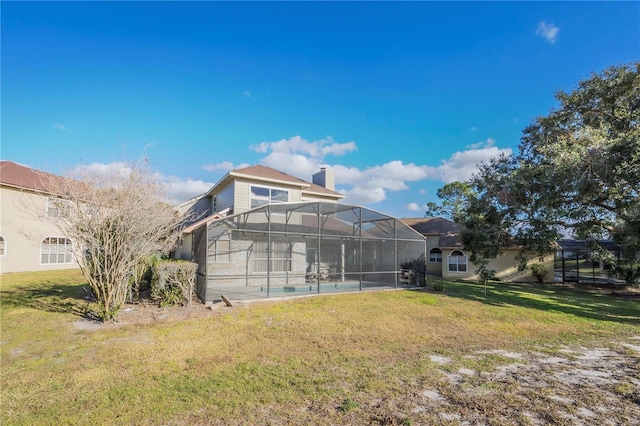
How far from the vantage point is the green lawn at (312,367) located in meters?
3.84

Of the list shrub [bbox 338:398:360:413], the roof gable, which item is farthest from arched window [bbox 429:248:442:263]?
shrub [bbox 338:398:360:413]

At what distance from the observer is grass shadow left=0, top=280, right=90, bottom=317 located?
958 centimetres

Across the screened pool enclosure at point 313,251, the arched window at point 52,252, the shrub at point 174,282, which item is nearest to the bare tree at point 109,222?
the shrub at point 174,282

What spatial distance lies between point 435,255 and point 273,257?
14.9m

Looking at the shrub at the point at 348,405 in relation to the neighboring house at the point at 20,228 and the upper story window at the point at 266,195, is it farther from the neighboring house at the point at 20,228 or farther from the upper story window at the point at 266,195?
the neighboring house at the point at 20,228

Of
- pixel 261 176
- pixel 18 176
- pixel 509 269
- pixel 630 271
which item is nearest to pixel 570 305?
pixel 630 271

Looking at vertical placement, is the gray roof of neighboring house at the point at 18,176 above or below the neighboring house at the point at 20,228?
above

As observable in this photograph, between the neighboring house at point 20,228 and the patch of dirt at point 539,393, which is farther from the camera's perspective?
the neighboring house at point 20,228

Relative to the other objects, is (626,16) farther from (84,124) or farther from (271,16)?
(84,124)

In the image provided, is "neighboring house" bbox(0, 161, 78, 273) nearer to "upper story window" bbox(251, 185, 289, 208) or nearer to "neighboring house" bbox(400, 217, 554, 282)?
"upper story window" bbox(251, 185, 289, 208)

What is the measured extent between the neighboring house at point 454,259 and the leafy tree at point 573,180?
5.16m

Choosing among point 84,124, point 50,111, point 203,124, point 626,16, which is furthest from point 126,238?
point 626,16

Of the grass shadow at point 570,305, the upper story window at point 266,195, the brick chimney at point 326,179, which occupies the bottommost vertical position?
the grass shadow at point 570,305

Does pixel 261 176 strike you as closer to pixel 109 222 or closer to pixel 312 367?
pixel 109 222
